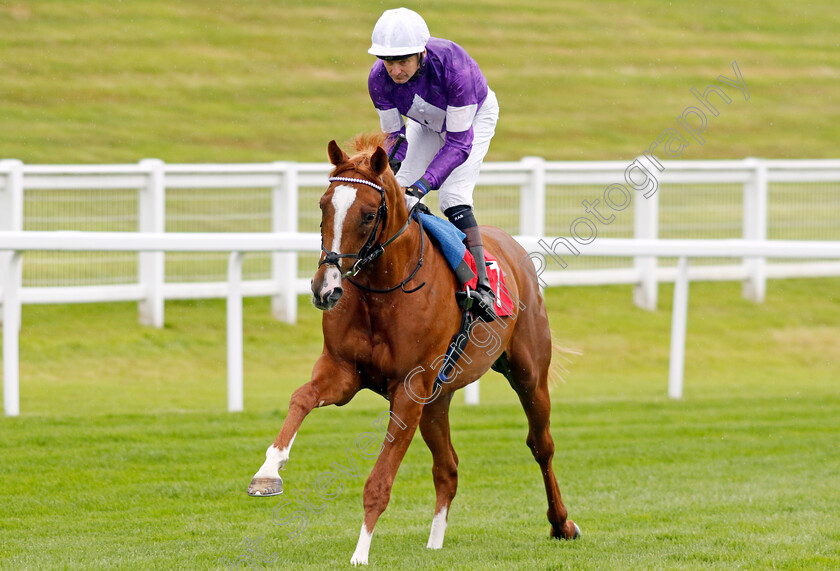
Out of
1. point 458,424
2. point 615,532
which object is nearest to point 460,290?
point 615,532

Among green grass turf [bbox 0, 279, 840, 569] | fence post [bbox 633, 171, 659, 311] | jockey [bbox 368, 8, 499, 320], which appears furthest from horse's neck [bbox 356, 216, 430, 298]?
fence post [bbox 633, 171, 659, 311]

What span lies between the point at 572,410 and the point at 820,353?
4.31 metres

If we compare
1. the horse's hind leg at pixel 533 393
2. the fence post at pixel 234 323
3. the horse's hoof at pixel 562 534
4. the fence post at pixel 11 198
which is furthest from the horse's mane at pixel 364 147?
the fence post at pixel 11 198

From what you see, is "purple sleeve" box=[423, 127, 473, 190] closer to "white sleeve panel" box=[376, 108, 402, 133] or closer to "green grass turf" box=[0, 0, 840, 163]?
"white sleeve panel" box=[376, 108, 402, 133]

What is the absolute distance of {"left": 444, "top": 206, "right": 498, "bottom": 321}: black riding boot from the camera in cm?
517

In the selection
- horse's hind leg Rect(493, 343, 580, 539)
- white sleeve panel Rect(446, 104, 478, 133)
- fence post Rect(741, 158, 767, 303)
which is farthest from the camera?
fence post Rect(741, 158, 767, 303)

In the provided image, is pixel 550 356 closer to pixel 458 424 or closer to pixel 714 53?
pixel 458 424

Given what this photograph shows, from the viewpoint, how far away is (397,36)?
15.7ft

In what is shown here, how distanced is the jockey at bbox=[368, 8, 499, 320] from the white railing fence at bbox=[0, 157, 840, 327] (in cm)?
257

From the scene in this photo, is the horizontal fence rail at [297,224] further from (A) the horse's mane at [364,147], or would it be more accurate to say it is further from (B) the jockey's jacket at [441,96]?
(A) the horse's mane at [364,147]

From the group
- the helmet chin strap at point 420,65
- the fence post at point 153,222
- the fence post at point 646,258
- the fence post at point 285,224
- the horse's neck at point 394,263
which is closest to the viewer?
the horse's neck at point 394,263

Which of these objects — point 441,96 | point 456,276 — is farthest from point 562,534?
point 441,96

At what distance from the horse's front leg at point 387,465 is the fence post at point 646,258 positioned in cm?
783

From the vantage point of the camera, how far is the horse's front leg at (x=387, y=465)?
4539 millimetres
